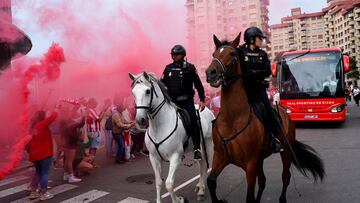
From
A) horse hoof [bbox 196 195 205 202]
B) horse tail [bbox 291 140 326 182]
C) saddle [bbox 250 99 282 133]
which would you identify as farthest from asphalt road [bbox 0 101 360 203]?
saddle [bbox 250 99 282 133]

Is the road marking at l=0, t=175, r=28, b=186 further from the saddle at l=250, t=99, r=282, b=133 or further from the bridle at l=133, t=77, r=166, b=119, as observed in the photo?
the saddle at l=250, t=99, r=282, b=133

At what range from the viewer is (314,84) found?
14.6 metres

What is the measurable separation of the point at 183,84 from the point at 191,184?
2342 mm

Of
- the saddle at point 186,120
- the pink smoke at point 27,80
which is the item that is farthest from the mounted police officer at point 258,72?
the pink smoke at point 27,80

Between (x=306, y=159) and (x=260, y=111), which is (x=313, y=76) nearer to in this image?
(x=306, y=159)

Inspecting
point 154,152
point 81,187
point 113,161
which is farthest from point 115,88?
point 154,152

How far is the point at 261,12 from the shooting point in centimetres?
2461

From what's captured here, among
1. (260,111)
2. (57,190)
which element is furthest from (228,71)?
(57,190)

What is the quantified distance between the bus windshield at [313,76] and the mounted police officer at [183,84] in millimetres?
9692

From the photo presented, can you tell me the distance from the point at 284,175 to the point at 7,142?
489 centimetres

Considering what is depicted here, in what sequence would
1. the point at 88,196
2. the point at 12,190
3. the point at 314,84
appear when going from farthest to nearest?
the point at 314,84 < the point at 12,190 < the point at 88,196

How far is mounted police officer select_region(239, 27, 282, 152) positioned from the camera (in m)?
4.78

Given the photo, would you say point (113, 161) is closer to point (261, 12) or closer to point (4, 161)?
point (4, 161)

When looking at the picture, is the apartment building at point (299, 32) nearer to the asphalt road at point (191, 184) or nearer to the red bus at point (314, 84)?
the red bus at point (314, 84)
